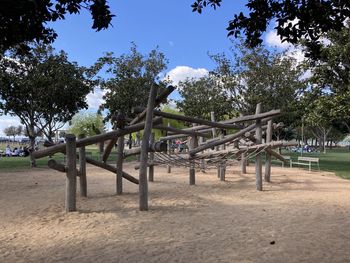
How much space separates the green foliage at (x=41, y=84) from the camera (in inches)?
706

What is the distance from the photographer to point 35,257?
4.67 metres

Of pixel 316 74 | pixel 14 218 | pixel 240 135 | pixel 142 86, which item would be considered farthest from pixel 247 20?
pixel 142 86

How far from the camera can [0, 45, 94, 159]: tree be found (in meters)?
17.9

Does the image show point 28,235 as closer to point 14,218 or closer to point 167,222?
point 14,218

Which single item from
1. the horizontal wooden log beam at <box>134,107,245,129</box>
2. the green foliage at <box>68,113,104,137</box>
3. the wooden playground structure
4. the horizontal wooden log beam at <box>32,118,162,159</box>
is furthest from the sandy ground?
the green foliage at <box>68,113,104,137</box>

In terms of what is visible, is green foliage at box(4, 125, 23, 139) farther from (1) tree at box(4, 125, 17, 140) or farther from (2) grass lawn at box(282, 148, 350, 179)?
(2) grass lawn at box(282, 148, 350, 179)

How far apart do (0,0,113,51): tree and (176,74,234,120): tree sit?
20.7 m

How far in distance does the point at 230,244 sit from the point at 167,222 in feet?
5.41

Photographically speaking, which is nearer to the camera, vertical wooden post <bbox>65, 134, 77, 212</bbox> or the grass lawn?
vertical wooden post <bbox>65, 134, 77, 212</bbox>

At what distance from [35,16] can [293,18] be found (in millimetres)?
2761

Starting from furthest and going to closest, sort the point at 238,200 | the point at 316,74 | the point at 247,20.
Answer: the point at 316,74
the point at 238,200
the point at 247,20

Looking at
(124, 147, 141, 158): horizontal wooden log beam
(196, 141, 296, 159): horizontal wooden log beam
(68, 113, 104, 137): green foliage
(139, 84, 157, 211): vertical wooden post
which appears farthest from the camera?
(68, 113, 104, 137): green foliage

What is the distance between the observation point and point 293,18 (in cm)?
439

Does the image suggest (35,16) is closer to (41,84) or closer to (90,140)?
(90,140)
